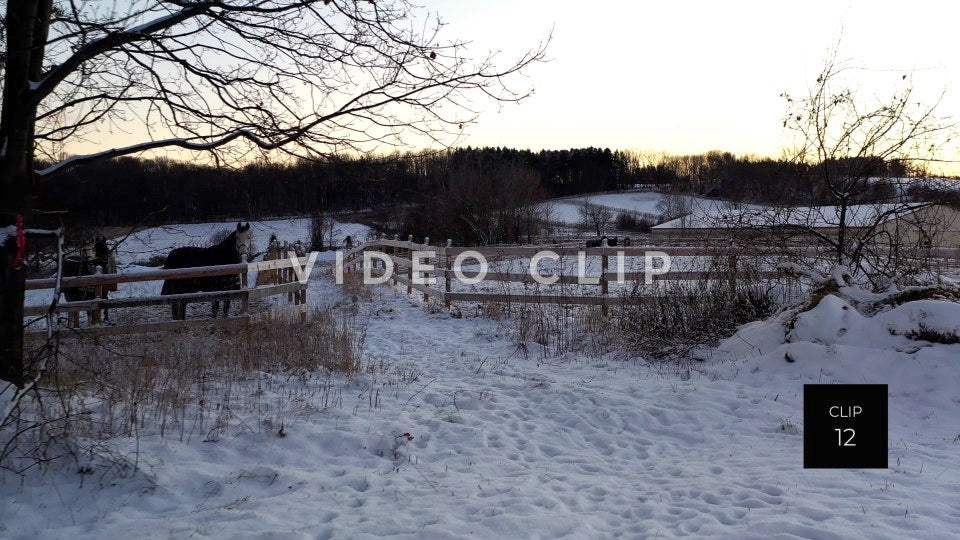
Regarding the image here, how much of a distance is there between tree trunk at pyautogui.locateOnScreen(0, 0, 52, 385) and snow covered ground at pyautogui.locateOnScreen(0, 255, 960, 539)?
1.01 m

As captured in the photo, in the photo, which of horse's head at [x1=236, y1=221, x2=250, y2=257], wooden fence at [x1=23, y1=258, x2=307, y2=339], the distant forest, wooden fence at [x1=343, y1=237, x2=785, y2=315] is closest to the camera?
the distant forest

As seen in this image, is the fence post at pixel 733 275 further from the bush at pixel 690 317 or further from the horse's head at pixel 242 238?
the horse's head at pixel 242 238

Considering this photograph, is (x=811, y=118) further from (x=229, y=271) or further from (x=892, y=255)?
(x=229, y=271)

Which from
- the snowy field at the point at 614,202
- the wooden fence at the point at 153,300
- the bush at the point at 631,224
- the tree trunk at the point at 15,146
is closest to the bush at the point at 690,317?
the wooden fence at the point at 153,300

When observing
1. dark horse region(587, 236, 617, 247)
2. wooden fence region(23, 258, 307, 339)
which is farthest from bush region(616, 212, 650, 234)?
wooden fence region(23, 258, 307, 339)

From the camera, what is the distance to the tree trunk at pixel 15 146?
383 centimetres

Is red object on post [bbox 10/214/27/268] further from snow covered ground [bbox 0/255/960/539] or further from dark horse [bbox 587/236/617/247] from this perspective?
dark horse [bbox 587/236/617/247]

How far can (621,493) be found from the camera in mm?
3768

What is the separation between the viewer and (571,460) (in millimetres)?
4488

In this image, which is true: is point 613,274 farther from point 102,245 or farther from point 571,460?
point 102,245

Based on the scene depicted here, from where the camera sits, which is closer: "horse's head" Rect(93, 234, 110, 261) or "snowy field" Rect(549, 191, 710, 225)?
"horse's head" Rect(93, 234, 110, 261)
